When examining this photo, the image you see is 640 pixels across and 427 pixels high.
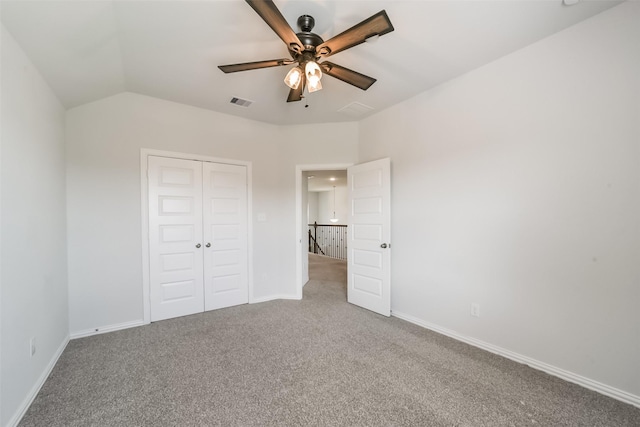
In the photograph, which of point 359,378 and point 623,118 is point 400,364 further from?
A: point 623,118

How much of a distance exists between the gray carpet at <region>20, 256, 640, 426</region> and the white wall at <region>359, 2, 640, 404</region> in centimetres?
38

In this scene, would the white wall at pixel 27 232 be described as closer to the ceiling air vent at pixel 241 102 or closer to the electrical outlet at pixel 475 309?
the ceiling air vent at pixel 241 102

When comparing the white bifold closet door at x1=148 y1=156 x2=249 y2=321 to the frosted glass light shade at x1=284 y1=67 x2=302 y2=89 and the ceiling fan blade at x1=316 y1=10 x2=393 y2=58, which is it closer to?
the frosted glass light shade at x1=284 y1=67 x2=302 y2=89

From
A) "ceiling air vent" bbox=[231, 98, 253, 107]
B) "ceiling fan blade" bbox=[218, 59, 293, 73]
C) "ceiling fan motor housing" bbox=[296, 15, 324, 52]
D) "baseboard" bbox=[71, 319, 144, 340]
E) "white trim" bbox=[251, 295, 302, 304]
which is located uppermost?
"ceiling air vent" bbox=[231, 98, 253, 107]

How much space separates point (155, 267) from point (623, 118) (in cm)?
463

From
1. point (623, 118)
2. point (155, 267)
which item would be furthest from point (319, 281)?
point (623, 118)

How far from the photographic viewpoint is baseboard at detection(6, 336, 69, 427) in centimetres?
158

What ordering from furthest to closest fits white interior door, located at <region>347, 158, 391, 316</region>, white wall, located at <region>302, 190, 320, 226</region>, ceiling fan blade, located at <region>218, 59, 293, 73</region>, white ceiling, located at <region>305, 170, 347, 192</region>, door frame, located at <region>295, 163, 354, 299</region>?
white wall, located at <region>302, 190, 320, 226</region> < white ceiling, located at <region>305, 170, 347, 192</region> < door frame, located at <region>295, 163, 354, 299</region> < white interior door, located at <region>347, 158, 391, 316</region> < ceiling fan blade, located at <region>218, 59, 293, 73</region>

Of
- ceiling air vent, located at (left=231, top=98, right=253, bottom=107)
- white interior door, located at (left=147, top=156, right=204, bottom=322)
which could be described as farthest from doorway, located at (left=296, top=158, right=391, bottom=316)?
white interior door, located at (left=147, top=156, right=204, bottom=322)

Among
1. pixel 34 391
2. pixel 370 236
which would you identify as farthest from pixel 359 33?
pixel 34 391

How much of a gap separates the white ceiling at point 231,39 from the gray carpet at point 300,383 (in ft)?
8.45

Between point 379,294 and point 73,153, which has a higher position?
point 73,153

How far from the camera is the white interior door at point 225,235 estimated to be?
3.49 metres

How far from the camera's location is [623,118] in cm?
177
